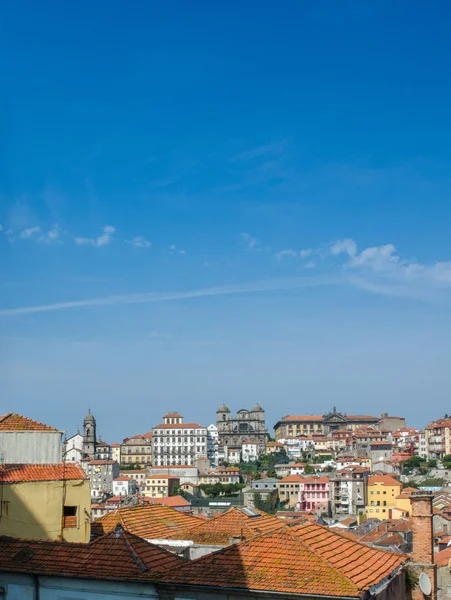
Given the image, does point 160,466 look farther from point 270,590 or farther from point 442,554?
point 270,590

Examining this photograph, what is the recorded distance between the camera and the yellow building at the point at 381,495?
78.5m

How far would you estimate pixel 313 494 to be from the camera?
288 feet

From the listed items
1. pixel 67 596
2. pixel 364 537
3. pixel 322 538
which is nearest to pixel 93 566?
pixel 67 596

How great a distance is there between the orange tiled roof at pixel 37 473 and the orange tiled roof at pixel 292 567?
14.8 ft

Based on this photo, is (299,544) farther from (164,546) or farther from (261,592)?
(164,546)

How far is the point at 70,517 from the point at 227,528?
2814 mm

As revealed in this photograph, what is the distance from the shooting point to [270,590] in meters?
8.71

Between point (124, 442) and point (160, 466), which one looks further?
point (124, 442)

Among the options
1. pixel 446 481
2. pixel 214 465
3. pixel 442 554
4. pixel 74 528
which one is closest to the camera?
pixel 74 528

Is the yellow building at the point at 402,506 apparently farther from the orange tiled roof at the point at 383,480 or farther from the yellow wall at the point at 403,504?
the orange tiled roof at the point at 383,480

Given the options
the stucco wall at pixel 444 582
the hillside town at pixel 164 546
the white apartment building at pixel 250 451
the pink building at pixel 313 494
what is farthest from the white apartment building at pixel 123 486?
the hillside town at pixel 164 546

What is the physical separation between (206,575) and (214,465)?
4866 inches

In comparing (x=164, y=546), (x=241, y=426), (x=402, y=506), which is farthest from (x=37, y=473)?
(x=241, y=426)

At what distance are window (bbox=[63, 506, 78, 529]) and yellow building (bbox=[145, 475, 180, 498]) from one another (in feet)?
294
